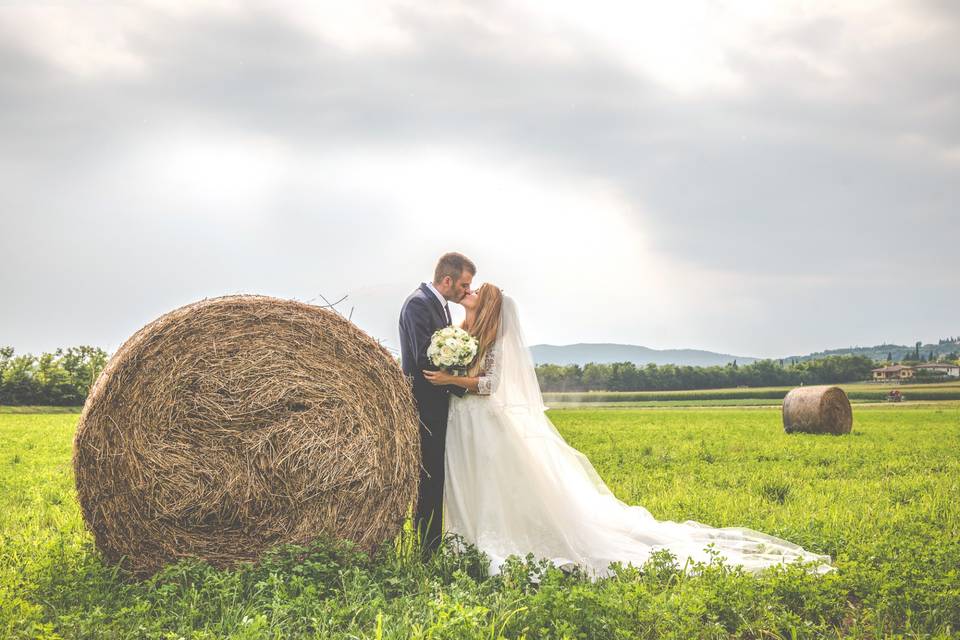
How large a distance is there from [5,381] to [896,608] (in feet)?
127

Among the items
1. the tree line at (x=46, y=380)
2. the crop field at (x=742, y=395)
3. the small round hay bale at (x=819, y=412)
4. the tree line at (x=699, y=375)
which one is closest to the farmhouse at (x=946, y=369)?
the crop field at (x=742, y=395)

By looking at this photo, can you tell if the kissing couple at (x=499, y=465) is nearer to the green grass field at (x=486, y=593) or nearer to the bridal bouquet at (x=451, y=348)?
the bridal bouquet at (x=451, y=348)

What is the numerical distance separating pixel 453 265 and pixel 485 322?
1.98 ft

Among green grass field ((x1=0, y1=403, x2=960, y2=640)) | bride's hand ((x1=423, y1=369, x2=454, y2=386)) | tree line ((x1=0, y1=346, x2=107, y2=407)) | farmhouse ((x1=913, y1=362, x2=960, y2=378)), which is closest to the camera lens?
green grass field ((x1=0, y1=403, x2=960, y2=640))

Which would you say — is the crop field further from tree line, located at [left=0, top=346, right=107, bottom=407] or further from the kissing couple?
the kissing couple

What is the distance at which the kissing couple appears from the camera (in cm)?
642

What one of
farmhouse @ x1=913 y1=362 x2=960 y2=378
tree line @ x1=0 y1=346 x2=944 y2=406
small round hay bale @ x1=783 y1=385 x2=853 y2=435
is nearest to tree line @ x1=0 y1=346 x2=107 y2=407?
small round hay bale @ x1=783 y1=385 x2=853 y2=435

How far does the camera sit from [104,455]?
18.4ft

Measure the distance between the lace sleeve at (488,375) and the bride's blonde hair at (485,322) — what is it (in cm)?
5

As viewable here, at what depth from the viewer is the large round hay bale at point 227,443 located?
5.62 metres

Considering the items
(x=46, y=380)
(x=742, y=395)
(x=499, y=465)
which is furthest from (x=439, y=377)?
(x=742, y=395)

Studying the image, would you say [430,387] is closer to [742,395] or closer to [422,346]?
[422,346]

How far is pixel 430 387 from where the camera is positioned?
21.9 ft

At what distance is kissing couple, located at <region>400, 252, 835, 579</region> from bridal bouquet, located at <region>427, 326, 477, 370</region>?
0.66 feet
